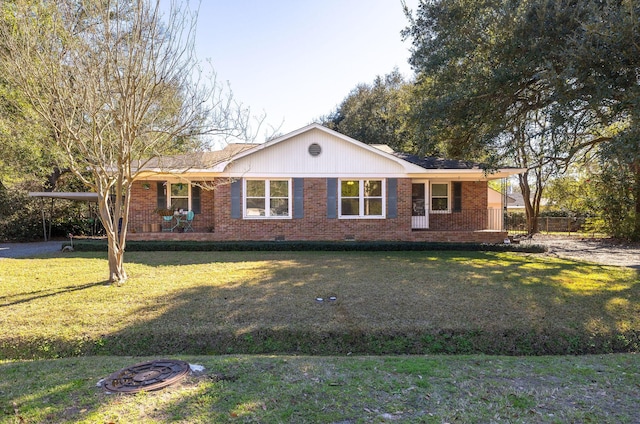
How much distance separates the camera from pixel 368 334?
6.04 metres

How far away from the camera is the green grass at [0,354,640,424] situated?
333 cm

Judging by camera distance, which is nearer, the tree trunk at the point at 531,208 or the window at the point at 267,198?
the window at the point at 267,198

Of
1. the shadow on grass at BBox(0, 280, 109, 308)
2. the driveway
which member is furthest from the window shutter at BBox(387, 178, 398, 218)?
the driveway

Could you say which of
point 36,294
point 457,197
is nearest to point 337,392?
point 36,294

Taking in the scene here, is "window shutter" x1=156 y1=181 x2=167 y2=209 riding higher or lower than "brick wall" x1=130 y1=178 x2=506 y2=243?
higher

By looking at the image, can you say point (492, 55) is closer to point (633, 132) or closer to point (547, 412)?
point (633, 132)

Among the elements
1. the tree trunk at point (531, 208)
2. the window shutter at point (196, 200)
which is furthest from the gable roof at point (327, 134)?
the tree trunk at point (531, 208)

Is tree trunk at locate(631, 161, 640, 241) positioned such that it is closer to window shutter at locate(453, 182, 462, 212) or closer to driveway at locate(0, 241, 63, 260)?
window shutter at locate(453, 182, 462, 212)

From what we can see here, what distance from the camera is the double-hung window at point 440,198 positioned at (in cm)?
1820

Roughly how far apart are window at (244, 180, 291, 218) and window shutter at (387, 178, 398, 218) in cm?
398

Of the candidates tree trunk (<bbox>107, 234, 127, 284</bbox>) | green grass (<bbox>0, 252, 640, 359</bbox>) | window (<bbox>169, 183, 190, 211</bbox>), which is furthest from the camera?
window (<bbox>169, 183, 190, 211</bbox>)

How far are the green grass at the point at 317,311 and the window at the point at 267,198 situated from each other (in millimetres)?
6031

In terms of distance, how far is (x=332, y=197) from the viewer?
16.8 m

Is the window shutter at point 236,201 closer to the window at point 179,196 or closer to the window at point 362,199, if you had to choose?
the window at point 179,196
